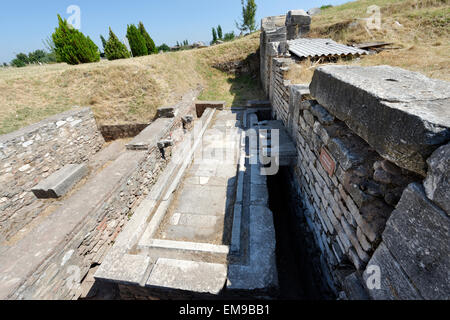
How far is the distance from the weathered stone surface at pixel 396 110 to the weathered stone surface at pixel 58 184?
22.7 ft

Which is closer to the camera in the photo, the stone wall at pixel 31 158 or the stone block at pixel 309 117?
the stone block at pixel 309 117

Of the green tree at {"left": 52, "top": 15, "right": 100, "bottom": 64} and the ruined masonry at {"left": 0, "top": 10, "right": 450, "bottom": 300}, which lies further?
the green tree at {"left": 52, "top": 15, "right": 100, "bottom": 64}

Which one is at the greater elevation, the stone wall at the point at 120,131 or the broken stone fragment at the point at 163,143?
the broken stone fragment at the point at 163,143

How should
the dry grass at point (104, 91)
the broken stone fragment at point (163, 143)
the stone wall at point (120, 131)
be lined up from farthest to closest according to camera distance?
the stone wall at point (120, 131), the dry grass at point (104, 91), the broken stone fragment at point (163, 143)

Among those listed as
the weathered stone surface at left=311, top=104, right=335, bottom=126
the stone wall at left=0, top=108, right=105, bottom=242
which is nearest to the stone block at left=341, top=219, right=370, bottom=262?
the weathered stone surface at left=311, top=104, right=335, bottom=126

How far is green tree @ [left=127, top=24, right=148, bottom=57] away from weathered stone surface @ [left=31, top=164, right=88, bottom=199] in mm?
13656

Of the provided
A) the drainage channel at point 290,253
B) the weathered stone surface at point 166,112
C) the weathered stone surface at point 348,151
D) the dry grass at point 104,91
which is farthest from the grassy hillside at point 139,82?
the weathered stone surface at point 348,151

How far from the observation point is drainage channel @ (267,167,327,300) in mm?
3395

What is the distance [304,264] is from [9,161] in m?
8.12

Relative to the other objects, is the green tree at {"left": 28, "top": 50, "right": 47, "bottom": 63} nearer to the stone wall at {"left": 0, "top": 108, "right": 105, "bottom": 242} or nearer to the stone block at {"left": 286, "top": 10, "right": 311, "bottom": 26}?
the stone wall at {"left": 0, "top": 108, "right": 105, "bottom": 242}

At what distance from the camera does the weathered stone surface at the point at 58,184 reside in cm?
545

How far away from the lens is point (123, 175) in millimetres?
5098

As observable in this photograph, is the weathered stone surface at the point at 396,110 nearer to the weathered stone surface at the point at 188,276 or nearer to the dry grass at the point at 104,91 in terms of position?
the weathered stone surface at the point at 188,276
